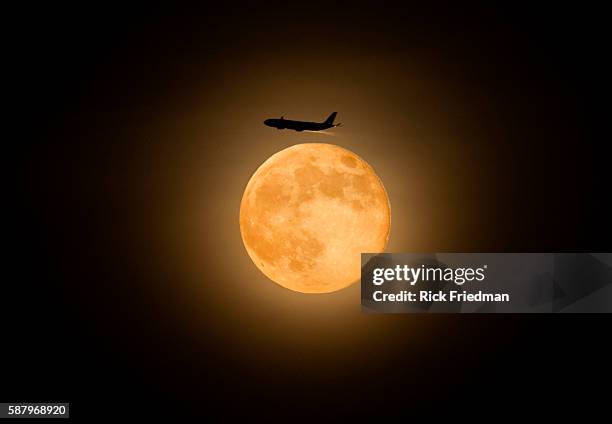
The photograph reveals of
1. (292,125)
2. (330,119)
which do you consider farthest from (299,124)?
(330,119)

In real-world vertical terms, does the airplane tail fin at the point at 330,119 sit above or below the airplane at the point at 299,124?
above

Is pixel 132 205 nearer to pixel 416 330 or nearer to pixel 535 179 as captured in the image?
pixel 416 330

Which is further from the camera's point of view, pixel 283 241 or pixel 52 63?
pixel 52 63

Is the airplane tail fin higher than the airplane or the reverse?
higher

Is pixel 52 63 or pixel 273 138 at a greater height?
pixel 52 63

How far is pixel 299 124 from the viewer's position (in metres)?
1.95

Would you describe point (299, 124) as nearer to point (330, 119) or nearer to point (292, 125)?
point (292, 125)

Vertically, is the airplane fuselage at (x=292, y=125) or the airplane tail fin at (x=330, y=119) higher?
the airplane tail fin at (x=330, y=119)

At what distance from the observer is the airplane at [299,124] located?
1936 mm

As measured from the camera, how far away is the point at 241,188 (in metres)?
2.02

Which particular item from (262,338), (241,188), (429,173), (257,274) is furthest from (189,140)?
(429,173)

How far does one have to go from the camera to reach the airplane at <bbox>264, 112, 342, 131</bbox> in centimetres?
194

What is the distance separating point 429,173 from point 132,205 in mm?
1416

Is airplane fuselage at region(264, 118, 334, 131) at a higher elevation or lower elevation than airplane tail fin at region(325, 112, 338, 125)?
lower
